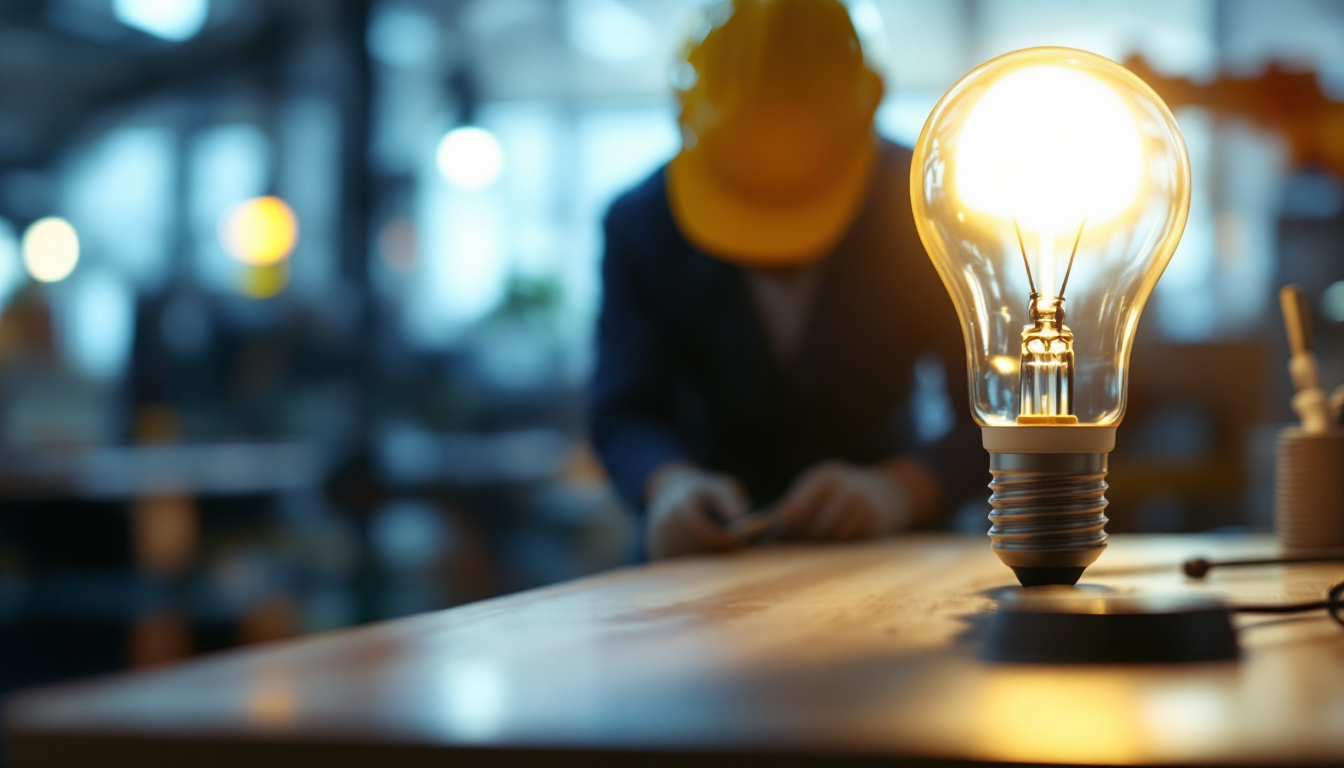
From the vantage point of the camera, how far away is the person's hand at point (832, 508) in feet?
3.32

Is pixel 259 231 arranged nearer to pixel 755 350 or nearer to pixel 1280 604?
pixel 755 350

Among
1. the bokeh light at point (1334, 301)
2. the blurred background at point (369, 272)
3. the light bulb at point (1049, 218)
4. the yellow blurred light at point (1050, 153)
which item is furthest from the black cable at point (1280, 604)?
the bokeh light at point (1334, 301)

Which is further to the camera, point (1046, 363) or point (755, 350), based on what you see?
point (755, 350)

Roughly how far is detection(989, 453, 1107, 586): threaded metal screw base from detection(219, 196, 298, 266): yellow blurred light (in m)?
6.25

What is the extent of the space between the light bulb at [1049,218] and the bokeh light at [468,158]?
19.2ft

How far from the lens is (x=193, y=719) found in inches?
14.5

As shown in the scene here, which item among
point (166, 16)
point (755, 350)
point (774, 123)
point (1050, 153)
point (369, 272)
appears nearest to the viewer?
point (1050, 153)

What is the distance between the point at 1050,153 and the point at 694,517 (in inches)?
16.3

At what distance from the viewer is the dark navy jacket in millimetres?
1294

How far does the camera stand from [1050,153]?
0.68 meters

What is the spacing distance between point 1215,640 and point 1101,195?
32cm

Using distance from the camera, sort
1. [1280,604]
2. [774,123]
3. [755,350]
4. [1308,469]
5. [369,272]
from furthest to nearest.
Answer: [369,272] < [755,350] < [774,123] < [1308,469] < [1280,604]

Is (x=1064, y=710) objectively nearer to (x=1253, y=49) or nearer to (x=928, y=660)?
(x=928, y=660)

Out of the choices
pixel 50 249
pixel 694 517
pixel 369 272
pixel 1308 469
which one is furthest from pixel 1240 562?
pixel 50 249
